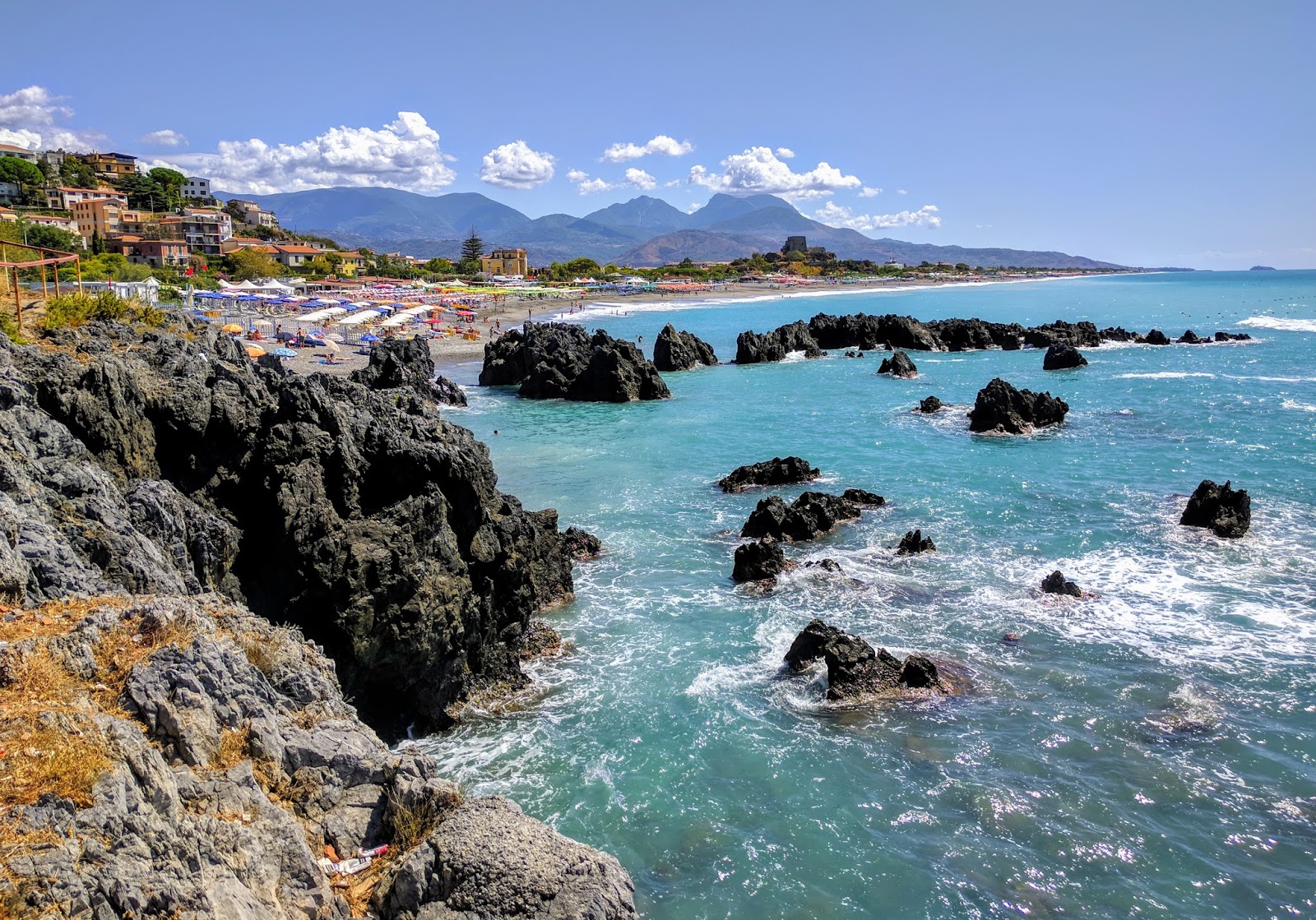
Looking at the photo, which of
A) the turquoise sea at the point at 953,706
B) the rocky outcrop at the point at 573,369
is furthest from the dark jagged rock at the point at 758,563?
the rocky outcrop at the point at 573,369

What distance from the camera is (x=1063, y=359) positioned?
66500 millimetres

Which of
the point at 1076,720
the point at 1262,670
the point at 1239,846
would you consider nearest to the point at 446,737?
the point at 1076,720

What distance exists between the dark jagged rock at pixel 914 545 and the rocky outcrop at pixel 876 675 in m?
7.36

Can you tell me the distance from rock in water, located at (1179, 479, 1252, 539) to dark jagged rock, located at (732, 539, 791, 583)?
1357 cm

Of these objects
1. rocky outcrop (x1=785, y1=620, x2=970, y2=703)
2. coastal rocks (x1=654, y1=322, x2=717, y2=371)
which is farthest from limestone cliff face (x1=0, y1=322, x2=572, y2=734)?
coastal rocks (x1=654, y1=322, x2=717, y2=371)

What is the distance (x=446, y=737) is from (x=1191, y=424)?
42.9 meters

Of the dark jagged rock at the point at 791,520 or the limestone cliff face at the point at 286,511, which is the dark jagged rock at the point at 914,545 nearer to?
the dark jagged rock at the point at 791,520

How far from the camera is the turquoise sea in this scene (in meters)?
12.3

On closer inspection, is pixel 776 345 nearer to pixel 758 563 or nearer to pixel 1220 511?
pixel 1220 511

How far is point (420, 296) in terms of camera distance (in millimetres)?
112000

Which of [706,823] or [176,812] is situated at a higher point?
[176,812]

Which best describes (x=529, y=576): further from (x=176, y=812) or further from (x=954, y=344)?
(x=954, y=344)

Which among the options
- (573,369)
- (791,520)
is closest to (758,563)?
(791,520)

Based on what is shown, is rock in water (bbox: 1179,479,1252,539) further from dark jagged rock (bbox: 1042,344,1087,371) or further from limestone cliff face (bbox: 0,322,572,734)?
dark jagged rock (bbox: 1042,344,1087,371)
